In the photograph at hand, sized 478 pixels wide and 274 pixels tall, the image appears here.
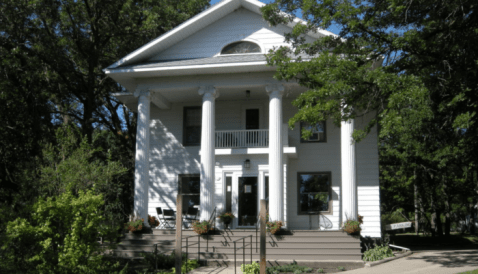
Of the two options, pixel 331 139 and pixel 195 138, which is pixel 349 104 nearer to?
pixel 331 139

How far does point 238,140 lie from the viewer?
19906mm

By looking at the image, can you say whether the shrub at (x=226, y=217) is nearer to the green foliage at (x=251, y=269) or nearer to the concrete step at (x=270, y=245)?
the concrete step at (x=270, y=245)

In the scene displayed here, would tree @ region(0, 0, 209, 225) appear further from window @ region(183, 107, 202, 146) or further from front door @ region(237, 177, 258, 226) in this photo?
front door @ region(237, 177, 258, 226)

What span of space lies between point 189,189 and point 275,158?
4.83 m

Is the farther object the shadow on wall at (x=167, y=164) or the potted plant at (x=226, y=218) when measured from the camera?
the shadow on wall at (x=167, y=164)

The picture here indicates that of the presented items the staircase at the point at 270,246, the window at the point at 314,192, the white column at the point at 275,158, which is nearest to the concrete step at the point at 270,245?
the staircase at the point at 270,246

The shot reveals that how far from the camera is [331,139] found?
19.7 metres

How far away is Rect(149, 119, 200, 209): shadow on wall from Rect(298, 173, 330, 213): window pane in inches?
177

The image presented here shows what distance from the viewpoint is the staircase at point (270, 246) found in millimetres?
15477

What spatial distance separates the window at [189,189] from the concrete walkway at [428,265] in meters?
8.40

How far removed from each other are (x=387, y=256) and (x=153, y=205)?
985 cm

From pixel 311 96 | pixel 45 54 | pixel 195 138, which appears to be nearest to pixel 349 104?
pixel 311 96

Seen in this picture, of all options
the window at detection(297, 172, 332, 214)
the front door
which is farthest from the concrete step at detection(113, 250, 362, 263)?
the window at detection(297, 172, 332, 214)

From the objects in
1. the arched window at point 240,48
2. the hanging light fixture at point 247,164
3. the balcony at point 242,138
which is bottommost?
the hanging light fixture at point 247,164
